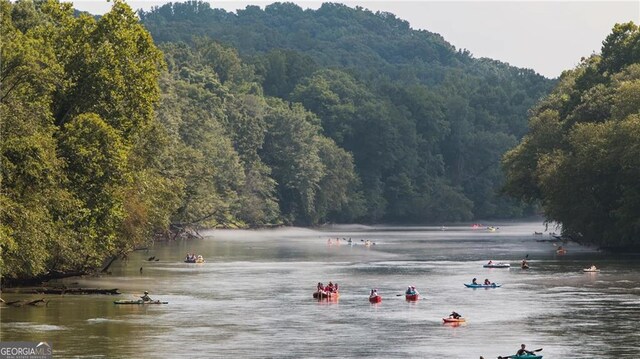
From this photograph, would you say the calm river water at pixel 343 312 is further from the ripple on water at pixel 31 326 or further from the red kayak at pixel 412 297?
the red kayak at pixel 412 297

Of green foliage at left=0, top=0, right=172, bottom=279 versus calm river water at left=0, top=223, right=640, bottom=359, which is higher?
green foliage at left=0, top=0, right=172, bottom=279

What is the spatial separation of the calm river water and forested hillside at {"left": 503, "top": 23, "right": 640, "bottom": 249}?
24.9ft

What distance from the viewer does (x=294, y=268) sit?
116 metres

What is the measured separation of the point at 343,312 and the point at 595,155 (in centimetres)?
5913

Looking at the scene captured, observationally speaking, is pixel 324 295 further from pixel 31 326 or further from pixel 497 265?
pixel 497 265

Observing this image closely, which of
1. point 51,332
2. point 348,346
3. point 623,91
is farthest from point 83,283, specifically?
point 623,91

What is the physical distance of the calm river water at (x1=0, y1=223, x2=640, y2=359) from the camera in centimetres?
6059

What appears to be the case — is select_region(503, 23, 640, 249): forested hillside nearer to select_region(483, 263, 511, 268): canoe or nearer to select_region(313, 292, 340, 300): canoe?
select_region(483, 263, 511, 268): canoe

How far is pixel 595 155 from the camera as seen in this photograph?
424ft

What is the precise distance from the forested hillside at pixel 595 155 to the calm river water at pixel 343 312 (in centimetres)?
759

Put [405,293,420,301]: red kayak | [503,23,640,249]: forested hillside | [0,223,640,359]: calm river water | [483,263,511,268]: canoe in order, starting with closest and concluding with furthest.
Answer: [0,223,640,359]: calm river water < [405,293,420,301]: red kayak < [483,263,511,268]: canoe < [503,23,640,249]: forested hillside

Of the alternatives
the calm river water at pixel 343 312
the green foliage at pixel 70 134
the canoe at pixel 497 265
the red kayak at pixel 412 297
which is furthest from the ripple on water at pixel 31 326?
the canoe at pixel 497 265

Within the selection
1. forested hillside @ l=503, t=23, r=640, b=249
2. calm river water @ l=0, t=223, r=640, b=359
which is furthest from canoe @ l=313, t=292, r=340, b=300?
forested hillside @ l=503, t=23, r=640, b=249

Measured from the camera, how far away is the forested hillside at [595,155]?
125000mm
